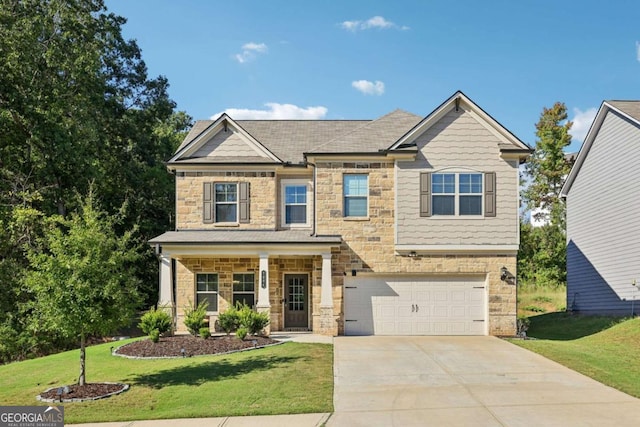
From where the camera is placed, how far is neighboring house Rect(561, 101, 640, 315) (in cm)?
2094

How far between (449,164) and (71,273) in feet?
39.2

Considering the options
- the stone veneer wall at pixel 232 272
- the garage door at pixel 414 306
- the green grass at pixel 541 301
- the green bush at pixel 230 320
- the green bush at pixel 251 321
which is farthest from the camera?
the green grass at pixel 541 301

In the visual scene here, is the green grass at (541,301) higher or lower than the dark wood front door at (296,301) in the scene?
lower

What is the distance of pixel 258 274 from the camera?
19312 millimetres

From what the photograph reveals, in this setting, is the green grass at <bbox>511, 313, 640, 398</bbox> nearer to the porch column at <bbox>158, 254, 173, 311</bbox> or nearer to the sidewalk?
the sidewalk

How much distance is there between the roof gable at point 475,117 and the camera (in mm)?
17969

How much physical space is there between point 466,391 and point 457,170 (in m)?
9.28

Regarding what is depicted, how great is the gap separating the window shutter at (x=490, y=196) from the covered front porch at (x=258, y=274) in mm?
5034

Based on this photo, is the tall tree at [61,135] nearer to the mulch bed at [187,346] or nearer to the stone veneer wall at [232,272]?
the stone veneer wall at [232,272]

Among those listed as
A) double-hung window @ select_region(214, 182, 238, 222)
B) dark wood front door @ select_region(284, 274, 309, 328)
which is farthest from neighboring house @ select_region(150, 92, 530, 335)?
double-hung window @ select_region(214, 182, 238, 222)

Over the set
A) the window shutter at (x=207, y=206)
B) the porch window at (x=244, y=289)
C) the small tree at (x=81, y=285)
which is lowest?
the porch window at (x=244, y=289)

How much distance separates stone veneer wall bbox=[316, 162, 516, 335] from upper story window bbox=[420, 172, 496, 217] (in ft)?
3.77

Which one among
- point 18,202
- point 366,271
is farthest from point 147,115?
point 366,271

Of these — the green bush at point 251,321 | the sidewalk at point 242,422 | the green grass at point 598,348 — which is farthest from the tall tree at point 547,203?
the sidewalk at point 242,422
